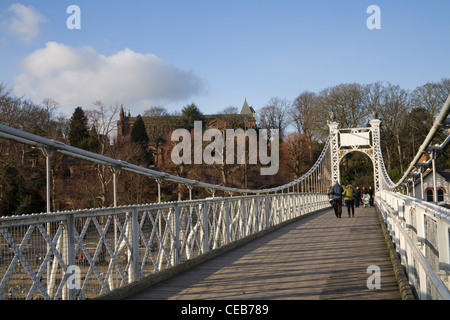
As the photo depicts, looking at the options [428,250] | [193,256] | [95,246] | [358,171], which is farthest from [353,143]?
[95,246]

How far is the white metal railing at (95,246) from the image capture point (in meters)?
3.81

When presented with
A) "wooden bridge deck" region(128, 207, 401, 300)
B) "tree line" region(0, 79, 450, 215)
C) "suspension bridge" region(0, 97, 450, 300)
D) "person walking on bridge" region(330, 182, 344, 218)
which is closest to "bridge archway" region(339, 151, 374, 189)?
"tree line" region(0, 79, 450, 215)

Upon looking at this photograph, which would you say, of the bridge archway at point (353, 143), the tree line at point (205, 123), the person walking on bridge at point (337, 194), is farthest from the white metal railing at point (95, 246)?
the bridge archway at point (353, 143)

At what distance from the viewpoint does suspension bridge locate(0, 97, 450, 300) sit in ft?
12.6

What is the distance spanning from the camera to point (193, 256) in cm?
755

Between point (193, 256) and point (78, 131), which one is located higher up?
point (78, 131)

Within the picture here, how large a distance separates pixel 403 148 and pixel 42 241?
134 ft

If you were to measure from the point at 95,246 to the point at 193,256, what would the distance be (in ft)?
9.38

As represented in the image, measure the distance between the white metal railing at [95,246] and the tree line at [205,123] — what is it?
52.6ft

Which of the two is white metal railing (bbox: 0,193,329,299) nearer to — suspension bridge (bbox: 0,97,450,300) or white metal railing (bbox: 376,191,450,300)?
suspension bridge (bbox: 0,97,450,300)

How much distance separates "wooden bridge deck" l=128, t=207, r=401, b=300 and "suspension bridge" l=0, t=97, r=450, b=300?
0.5 inches

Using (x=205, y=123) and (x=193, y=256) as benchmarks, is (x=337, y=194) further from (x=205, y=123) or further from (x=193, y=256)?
(x=205, y=123)

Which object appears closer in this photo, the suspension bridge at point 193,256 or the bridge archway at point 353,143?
the suspension bridge at point 193,256

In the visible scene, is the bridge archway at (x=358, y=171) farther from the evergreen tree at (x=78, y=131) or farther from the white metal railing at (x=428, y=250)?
the white metal railing at (x=428, y=250)
